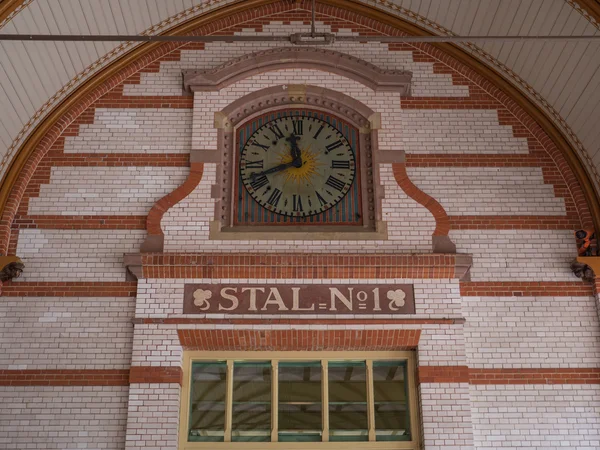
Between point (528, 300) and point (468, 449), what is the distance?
188cm

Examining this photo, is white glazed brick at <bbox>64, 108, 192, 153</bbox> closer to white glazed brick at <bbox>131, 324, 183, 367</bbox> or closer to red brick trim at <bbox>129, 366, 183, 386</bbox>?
white glazed brick at <bbox>131, 324, 183, 367</bbox>

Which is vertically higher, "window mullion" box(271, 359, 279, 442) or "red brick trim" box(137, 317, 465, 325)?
"red brick trim" box(137, 317, 465, 325)

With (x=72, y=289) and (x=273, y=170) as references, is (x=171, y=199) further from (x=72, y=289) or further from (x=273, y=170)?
(x=72, y=289)

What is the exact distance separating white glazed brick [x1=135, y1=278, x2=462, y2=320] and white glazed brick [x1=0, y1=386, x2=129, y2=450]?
941mm

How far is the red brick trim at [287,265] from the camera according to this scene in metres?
9.05

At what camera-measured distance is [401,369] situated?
894cm

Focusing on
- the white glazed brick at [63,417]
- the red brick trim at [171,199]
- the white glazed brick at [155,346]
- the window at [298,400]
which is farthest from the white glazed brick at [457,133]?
Answer: the white glazed brick at [63,417]

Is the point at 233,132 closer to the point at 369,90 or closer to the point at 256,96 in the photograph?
the point at 256,96

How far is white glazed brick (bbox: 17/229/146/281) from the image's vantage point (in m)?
9.24

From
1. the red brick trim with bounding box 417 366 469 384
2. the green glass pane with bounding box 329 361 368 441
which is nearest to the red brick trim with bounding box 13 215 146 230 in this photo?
the green glass pane with bounding box 329 361 368 441

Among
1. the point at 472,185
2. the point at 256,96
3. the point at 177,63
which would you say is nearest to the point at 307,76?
the point at 256,96

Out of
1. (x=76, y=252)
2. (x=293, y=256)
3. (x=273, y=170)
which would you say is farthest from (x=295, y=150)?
(x=76, y=252)

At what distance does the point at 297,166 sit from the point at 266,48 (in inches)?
70.0

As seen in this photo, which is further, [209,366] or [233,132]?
[233,132]
